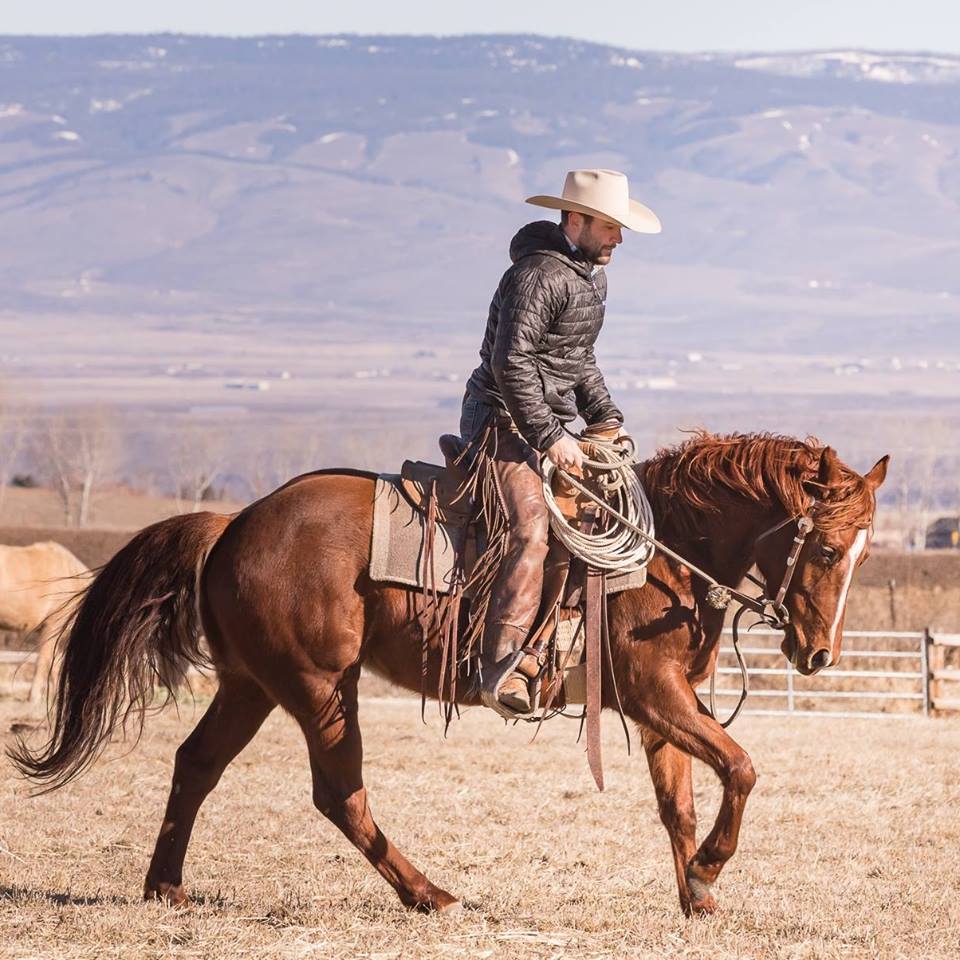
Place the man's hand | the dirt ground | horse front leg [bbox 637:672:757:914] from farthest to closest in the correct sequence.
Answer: the man's hand, horse front leg [bbox 637:672:757:914], the dirt ground

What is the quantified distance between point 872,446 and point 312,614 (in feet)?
402

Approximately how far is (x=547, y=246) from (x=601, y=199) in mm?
304

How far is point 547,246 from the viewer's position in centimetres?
702

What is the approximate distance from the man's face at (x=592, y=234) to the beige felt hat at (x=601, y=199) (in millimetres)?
38

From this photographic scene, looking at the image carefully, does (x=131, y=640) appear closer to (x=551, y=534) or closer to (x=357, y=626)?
(x=357, y=626)

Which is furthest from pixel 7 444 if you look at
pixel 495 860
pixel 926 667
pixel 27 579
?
pixel 495 860

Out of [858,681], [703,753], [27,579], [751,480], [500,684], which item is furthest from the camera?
[858,681]

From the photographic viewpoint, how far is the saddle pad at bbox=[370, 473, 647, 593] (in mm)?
6977

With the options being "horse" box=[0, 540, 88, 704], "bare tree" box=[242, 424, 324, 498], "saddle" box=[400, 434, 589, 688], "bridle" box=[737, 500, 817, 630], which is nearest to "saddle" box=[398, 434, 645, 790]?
"saddle" box=[400, 434, 589, 688]

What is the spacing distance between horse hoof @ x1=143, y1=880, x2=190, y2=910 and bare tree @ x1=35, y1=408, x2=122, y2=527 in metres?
49.3

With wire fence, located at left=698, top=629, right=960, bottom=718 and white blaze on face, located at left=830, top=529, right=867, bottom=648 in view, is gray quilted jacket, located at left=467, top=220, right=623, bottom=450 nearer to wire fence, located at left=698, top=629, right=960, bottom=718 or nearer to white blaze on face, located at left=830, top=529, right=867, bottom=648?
white blaze on face, located at left=830, top=529, right=867, bottom=648

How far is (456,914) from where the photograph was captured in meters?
6.79

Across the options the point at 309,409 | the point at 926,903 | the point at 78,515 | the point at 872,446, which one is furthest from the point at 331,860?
the point at 309,409

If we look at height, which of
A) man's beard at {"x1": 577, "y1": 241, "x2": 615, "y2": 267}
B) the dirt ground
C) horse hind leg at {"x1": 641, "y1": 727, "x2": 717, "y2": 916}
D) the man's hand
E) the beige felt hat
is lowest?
the dirt ground
